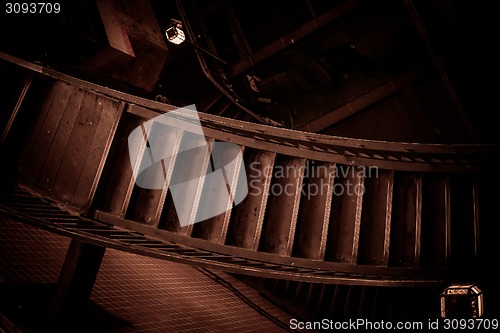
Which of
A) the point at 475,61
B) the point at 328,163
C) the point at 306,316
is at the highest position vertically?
the point at 475,61

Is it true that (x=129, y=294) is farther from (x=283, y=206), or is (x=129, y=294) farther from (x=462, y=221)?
(x=462, y=221)

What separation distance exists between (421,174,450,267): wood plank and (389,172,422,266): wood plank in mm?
165

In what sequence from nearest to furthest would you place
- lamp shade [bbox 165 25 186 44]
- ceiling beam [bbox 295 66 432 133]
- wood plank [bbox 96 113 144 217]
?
wood plank [bbox 96 113 144 217] → lamp shade [bbox 165 25 186 44] → ceiling beam [bbox 295 66 432 133]

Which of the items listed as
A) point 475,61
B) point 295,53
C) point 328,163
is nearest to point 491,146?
point 328,163

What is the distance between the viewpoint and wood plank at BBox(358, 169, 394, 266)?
167 inches

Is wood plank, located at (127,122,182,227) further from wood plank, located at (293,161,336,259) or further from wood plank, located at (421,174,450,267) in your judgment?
wood plank, located at (421,174,450,267)

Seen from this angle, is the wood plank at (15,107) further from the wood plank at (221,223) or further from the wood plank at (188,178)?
the wood plank at (221,223)

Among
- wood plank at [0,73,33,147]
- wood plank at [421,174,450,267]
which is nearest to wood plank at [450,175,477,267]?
wood plank at [421,174,450,267]

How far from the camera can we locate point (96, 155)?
12.7ft

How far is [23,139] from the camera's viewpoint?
411 cm

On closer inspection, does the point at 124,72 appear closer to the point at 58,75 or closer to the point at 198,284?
the point at 58,75

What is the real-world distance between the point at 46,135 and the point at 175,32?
12.2 feet

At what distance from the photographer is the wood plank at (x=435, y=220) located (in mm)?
4262

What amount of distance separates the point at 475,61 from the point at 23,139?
7.01 m
